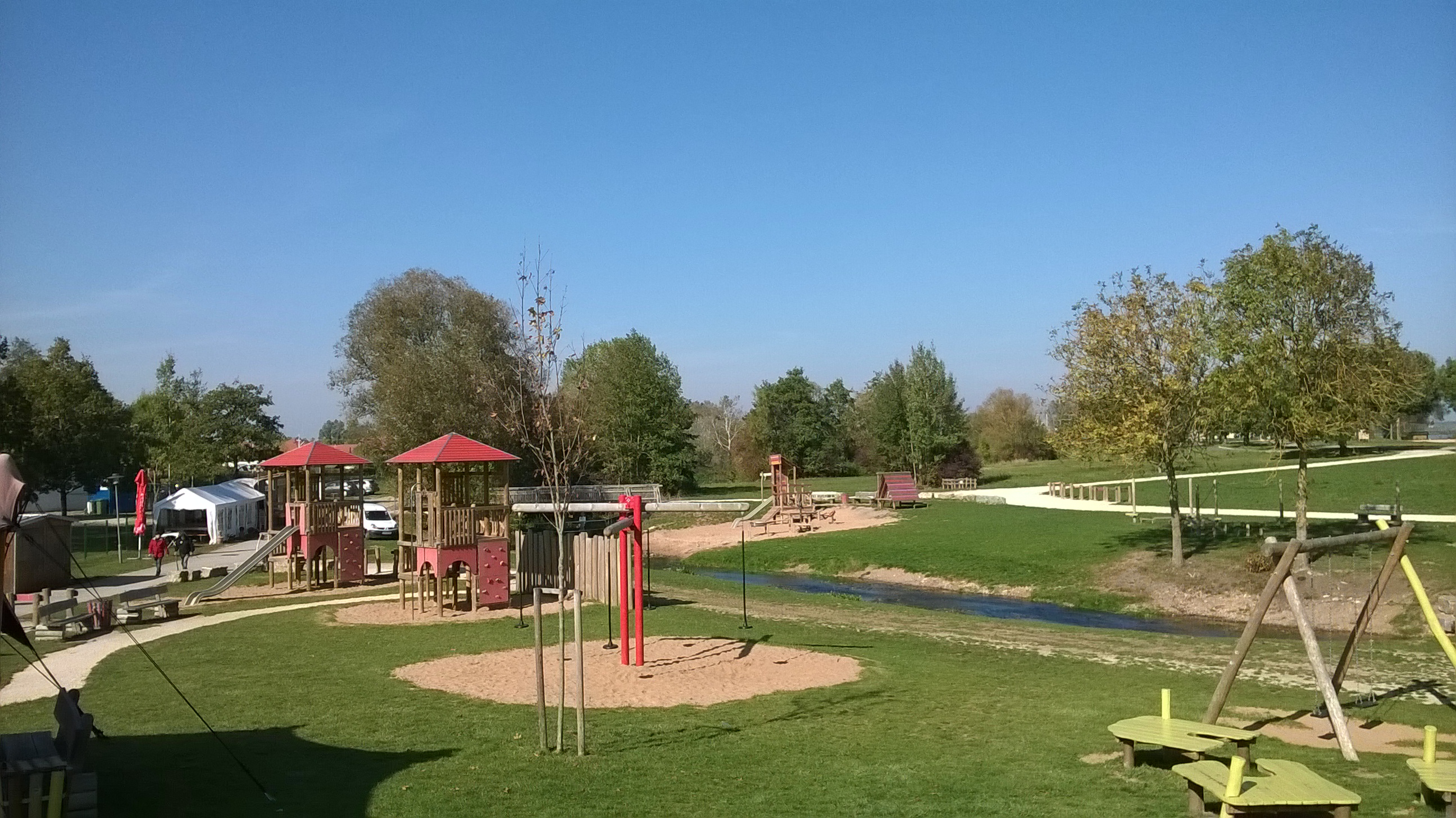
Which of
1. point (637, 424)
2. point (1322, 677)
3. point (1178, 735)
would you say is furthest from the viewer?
point (637, 424)

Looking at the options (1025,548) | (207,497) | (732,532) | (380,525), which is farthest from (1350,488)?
(207,497)

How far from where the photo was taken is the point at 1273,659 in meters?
17.6

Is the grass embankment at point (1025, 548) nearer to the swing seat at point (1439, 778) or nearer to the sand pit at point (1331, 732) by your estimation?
the sand pit at point (1331, 732)

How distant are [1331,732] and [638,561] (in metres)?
9.60

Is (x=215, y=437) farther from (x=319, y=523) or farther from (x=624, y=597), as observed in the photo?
(x=624, y=597)

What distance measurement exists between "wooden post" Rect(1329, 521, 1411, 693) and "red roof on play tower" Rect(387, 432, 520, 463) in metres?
16.8

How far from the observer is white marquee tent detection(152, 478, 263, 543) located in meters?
43.6

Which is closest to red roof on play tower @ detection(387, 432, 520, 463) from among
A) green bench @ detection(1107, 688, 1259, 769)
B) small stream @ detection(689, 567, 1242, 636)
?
small stream @ detection(689, 567, 1242, 636)

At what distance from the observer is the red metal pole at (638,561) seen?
16.1 metres

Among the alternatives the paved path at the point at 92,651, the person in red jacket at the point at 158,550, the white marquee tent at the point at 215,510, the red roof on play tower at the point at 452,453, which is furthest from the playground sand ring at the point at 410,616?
the white marquee tent at the point at 215,510

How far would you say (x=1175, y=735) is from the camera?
32.2 ft

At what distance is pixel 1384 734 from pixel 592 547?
56.1ft

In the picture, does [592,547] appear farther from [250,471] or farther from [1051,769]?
[250,471]

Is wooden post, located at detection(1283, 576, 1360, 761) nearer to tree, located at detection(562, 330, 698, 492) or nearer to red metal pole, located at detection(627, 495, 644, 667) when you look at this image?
red metal pole, located at detection(627, 495, 644, 667)
